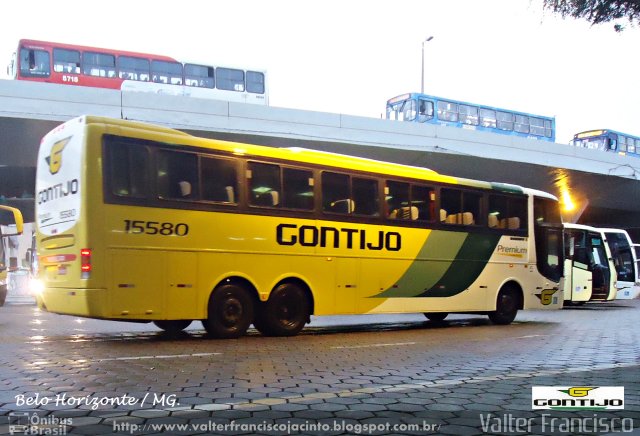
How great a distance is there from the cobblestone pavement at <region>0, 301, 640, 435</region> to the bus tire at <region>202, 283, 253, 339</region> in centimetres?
27

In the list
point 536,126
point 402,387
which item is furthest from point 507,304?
point 536,126

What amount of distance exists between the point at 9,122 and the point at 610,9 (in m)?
21.3

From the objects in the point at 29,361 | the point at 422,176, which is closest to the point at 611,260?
the point at 422,176

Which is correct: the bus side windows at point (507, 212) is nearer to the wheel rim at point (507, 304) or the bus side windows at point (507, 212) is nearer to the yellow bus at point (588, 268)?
the wheel rim at point (507, 304)

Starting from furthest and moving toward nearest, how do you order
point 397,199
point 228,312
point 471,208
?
point 471,208 → point 397,199 → point 228,312

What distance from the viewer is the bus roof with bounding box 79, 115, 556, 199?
9.04m

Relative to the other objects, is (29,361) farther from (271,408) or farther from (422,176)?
(422,176)

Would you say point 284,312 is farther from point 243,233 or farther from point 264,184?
point 264,184

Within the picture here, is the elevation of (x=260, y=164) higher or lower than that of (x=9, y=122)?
lower

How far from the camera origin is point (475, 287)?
13.4 meters

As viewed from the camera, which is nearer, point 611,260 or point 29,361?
point 29,361

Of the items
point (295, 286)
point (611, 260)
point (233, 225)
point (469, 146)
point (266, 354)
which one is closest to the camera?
point (266, 354)

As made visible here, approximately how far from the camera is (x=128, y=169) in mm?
9000

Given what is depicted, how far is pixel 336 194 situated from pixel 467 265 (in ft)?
12.5
